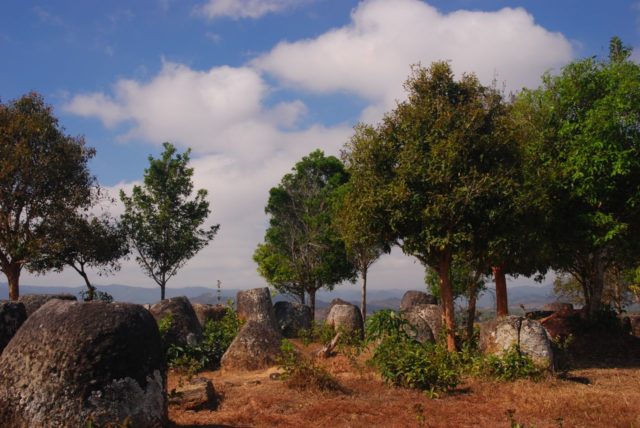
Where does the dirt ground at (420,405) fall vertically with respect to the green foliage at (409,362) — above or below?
below

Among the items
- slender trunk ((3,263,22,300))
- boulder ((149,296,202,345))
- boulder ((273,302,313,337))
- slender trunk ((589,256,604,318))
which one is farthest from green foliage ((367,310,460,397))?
slender trunk ((3,263,22,300))

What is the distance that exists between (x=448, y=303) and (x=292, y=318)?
11.0m

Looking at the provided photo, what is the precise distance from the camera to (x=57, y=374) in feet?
25.6

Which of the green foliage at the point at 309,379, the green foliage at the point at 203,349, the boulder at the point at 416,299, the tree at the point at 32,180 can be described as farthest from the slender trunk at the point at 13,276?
the green foliage at the point at 309,379

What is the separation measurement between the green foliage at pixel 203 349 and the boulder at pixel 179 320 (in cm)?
22

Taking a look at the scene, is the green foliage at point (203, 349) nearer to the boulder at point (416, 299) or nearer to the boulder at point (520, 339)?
the boulder at point (520, 339)

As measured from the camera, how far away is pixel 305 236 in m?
39.2

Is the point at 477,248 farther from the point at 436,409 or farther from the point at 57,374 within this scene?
the point at 57,374

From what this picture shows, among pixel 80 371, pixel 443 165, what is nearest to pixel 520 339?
pixel 443 165

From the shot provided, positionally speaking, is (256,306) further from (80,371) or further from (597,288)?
(80,371)

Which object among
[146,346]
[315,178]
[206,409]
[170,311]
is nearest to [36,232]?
[170,311]

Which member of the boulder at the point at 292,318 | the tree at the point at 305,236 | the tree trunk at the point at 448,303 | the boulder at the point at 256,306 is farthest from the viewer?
the tree at the point at 305,236

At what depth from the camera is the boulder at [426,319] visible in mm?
19562

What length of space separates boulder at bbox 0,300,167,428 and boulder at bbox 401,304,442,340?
41.2ft
